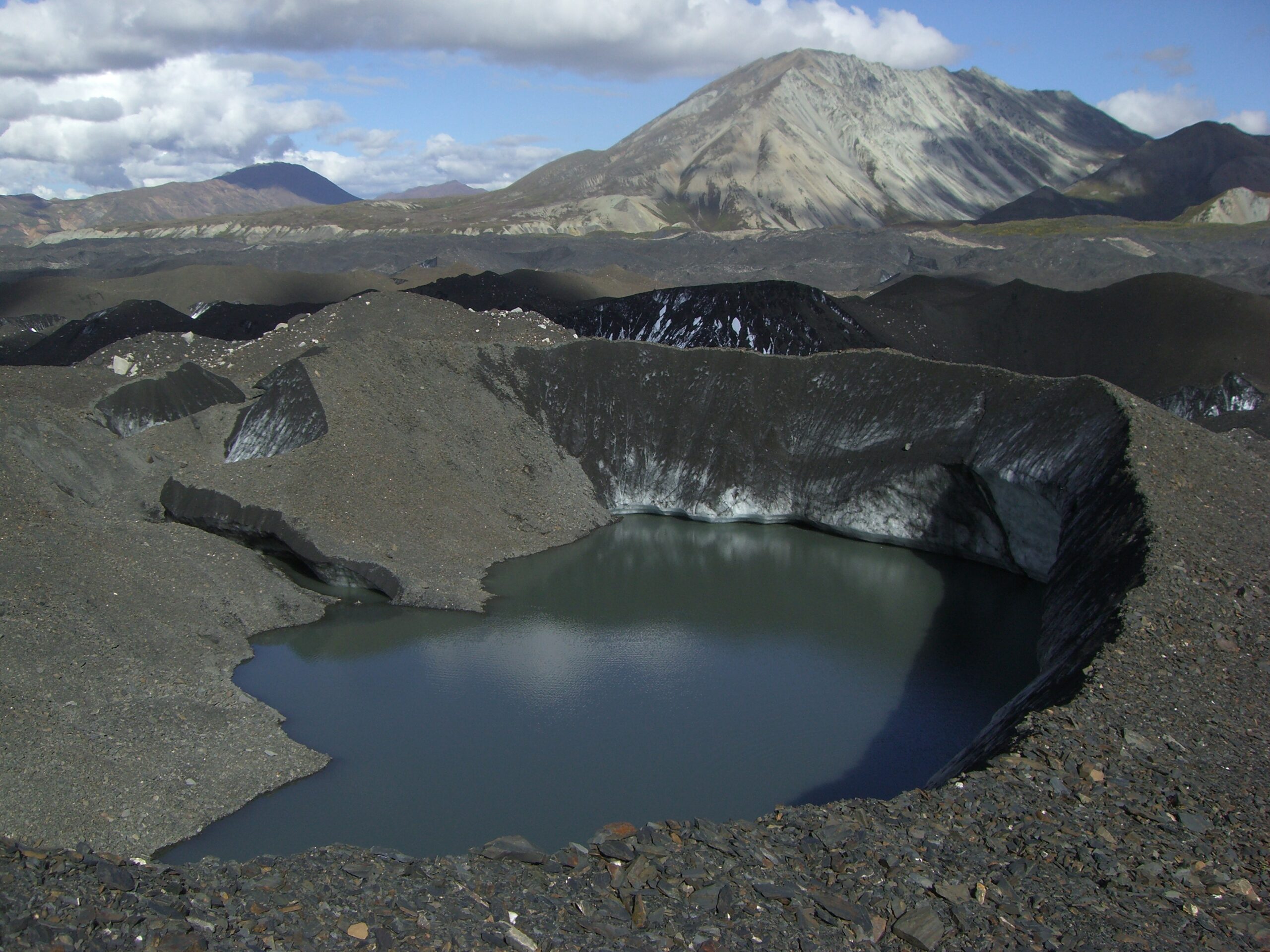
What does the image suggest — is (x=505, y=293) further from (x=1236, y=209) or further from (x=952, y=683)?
(x=1236, y=209)

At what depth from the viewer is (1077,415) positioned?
21438 millimetres

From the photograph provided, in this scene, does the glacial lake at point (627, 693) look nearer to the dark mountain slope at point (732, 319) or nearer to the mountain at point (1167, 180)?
→ the dark mountain slope at point (732, 319)

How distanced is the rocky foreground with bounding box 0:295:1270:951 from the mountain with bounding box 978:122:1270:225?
93.0 meters

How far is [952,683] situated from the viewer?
17.2m

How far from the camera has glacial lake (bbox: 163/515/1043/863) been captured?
508 inches

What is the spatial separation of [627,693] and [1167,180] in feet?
413

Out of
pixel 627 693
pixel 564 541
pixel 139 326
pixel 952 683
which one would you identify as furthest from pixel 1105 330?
pixel 139 326

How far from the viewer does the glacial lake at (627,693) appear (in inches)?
508

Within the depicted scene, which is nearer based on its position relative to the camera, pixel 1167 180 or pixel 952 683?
pixel 952 683

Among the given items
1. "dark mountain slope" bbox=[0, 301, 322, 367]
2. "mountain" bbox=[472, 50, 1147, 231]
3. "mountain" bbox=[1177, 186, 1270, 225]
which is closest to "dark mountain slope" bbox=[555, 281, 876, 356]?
"dark mountain slope" bbox=[0, 301, 322, 367]

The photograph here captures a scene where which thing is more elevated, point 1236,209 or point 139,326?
point 1236,209

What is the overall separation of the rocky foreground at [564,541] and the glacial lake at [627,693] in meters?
0.80

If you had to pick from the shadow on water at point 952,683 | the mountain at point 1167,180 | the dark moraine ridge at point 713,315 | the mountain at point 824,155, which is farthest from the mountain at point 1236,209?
the shadow on water at point 952,683

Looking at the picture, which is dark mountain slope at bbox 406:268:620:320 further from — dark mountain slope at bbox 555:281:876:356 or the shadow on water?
the shadow on water
